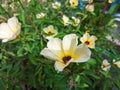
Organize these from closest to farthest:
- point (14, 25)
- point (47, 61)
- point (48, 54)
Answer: point (48, 54)
point (14, 25)
point (47, 61)

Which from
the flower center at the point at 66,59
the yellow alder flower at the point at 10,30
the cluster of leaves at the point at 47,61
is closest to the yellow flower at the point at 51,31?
the cluster of leaves at the point at 47,61

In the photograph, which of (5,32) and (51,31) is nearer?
(5,32)

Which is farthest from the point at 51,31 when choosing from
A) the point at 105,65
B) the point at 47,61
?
the point at 105,65

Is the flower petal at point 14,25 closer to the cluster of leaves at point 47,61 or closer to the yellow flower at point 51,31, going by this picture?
the cluster of leaves at point 47,61

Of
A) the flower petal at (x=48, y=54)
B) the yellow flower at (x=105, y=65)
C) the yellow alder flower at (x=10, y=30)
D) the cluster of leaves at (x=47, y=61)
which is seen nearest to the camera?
the flower petal at (x=48, y=54)

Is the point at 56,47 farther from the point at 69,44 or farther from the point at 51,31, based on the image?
the point at 51,31

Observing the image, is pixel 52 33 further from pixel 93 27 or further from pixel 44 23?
pixel 93 27
